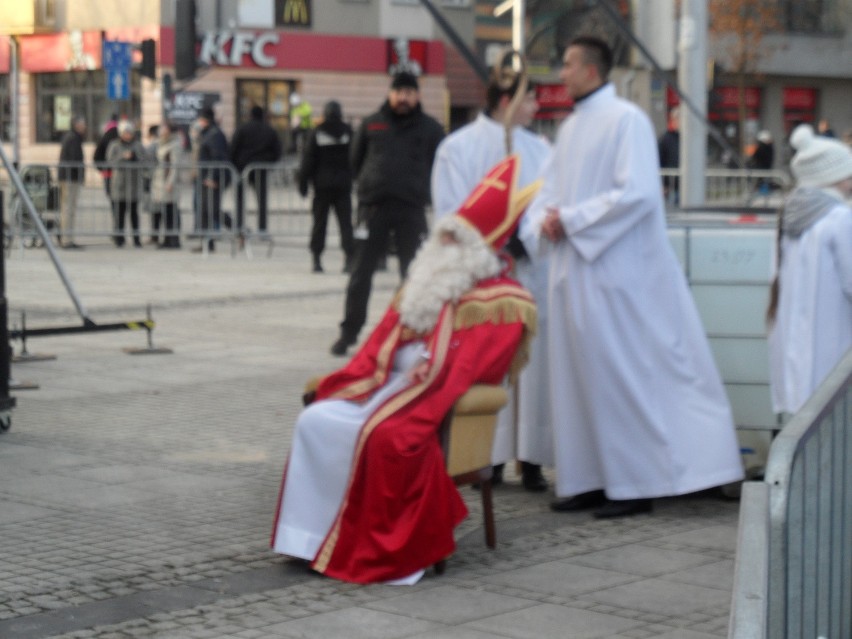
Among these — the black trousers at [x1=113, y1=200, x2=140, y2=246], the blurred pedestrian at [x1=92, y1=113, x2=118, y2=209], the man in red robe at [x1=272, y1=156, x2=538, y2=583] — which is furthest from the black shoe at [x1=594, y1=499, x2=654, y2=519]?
the blurred pedestrian at [x1=92, y1=113, x2=118, y2=209]

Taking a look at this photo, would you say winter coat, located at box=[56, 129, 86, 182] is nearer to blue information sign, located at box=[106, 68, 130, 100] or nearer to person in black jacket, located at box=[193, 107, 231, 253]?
person in black jacket, located at box=[193, 107, 231, 253]

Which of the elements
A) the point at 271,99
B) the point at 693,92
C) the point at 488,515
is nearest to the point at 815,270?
the point at 488,515

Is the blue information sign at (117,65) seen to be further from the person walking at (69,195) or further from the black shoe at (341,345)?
the black shoe at (341,345)

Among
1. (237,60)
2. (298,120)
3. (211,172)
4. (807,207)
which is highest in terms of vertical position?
(237,60)

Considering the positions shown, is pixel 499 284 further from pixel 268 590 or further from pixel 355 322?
pixel 355 322

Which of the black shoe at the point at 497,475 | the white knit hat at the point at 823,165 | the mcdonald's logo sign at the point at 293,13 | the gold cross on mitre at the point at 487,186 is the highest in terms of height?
the mcdonald's logo sign at the point at 293,13

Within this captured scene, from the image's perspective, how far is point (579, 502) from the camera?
6781 millimetres

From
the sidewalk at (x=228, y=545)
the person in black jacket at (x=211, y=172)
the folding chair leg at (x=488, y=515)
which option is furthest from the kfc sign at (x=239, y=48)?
the folding chair leg at (x=488, y=515)

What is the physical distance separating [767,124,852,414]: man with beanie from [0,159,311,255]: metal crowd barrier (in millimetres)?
13703

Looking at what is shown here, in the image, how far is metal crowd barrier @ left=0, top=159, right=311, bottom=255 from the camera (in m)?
20.1

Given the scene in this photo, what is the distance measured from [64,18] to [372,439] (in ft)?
127

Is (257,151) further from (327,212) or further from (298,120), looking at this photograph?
(298,120)

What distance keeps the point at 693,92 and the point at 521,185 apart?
5.66 meters

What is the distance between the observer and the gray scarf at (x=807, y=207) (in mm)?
6457
